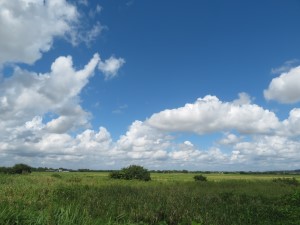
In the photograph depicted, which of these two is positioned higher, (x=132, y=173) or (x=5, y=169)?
(x=5, y=169)

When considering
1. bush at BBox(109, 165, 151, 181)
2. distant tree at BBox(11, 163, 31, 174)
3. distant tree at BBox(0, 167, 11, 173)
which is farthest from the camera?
distant tree at BBox(0, 167, 11, 173)

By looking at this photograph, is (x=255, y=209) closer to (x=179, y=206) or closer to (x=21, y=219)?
(x=179, y=206)

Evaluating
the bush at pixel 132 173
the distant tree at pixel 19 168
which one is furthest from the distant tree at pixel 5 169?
the bush at pixel 132 173

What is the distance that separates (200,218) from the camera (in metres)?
16.0

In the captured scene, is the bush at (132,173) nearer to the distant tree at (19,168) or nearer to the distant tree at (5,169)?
the distant tree at (19,168)

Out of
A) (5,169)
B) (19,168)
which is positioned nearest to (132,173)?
(19,168)

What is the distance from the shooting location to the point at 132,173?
165ft

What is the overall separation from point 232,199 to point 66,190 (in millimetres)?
12062

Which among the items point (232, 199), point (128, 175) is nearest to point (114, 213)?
point (232, 199)

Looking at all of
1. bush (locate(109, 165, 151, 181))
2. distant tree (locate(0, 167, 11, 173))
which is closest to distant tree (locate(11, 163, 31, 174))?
distant tree (locate(0, 167, 11, 173))

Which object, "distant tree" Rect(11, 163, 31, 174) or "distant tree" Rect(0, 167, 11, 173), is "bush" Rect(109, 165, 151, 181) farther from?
"distant tree" Rect(0, 167, 11, 173)

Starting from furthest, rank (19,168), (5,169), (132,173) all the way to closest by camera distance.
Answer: (5,169)
(19,168)
(132,173)

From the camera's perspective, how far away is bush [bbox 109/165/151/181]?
1967 inches

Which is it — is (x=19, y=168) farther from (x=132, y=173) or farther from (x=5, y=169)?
(x=132, y=173)
